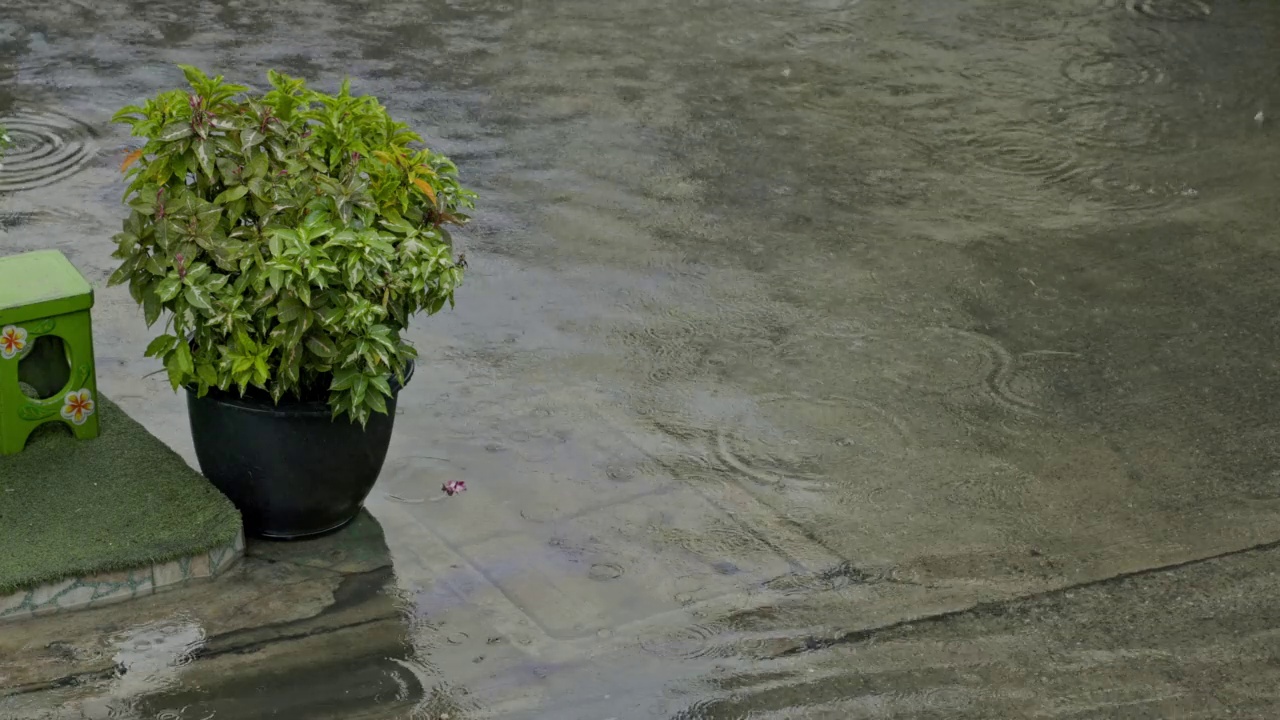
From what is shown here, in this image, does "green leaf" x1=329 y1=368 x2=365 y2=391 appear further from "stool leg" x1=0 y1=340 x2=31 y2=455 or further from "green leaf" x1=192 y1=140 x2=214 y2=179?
"stool leg" x1=0 y1=340 x2=31 y2=455

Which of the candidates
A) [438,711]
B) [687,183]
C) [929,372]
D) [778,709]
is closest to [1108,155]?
[687,183]

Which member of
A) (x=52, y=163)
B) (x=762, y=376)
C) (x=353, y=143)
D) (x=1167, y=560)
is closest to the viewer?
(x=353, y=143)

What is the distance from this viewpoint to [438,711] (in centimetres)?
439

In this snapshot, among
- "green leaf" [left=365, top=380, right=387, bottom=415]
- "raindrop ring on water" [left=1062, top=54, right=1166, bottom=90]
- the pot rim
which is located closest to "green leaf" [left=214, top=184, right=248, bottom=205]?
the pot rim

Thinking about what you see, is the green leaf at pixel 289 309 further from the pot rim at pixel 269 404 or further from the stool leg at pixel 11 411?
the stool leg at pixel 11 411

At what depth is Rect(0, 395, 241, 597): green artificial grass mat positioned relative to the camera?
15.4 ft

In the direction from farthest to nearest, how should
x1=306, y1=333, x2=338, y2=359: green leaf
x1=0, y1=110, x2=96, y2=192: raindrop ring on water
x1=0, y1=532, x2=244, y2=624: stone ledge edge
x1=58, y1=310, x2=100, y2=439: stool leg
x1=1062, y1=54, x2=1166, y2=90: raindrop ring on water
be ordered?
x1=1062, y1=54, x2=1166, y2=90: raindrop ring on water < x1=0, y1=110, x2=96, y2=192: raindrop ring on water < x1=58, y1=310, x2=100, y2=439: stool leg < x1=306, y1=333, x2=338, y2=359: green leaf < x1=0, y1=532, x2=244, y2=624: stone ledge edge

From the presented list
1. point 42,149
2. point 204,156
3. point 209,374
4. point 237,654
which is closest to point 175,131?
point 204,156

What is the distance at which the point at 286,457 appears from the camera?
490 centimetres

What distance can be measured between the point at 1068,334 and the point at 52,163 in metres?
5.51

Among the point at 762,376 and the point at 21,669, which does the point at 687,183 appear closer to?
the point at 762,376

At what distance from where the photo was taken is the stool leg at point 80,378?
16.7 ft

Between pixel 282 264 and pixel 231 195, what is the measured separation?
1.09 ft

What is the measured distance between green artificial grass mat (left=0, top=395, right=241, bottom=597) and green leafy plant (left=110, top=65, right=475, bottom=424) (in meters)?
0.44
